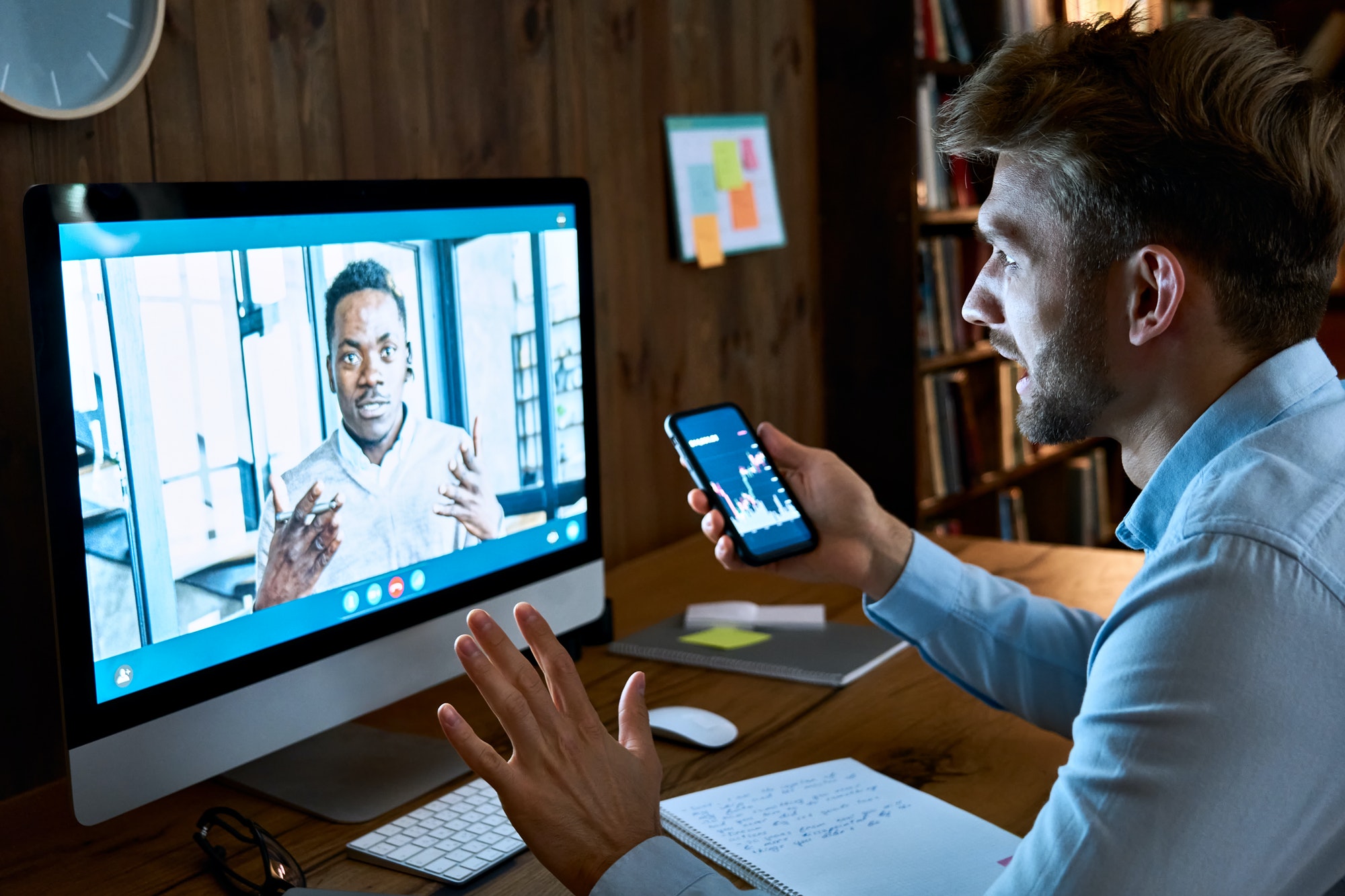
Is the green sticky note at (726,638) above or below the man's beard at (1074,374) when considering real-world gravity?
below

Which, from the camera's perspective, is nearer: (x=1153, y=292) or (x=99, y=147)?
(x=1153, y=292)

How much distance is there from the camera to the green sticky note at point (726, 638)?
141cm

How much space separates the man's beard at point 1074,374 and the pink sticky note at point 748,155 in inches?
48.3

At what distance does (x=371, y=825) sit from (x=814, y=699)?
0.49 m

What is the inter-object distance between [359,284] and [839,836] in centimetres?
61

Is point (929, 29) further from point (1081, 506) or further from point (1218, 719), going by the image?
point (1218, 719)

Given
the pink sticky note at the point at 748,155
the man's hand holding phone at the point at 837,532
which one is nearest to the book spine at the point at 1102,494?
the pink sticky note at the point at 748,155

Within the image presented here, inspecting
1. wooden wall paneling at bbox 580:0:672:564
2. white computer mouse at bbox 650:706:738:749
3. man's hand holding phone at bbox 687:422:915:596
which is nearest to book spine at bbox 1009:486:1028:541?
wooden wall paneling at bbox 580:0:672:564

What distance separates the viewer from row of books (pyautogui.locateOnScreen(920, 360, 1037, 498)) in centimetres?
259

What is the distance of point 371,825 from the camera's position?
3.25 ft

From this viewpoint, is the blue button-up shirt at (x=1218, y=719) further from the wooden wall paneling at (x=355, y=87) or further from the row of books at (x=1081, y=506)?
the row of books at (x=1081, y=506)

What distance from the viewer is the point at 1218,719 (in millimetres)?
657

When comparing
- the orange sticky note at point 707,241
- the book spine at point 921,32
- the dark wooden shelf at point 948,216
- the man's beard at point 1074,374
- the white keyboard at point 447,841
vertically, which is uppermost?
the book spine at point 921,32

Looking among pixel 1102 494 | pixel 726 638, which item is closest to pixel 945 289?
pixel 1102 494
